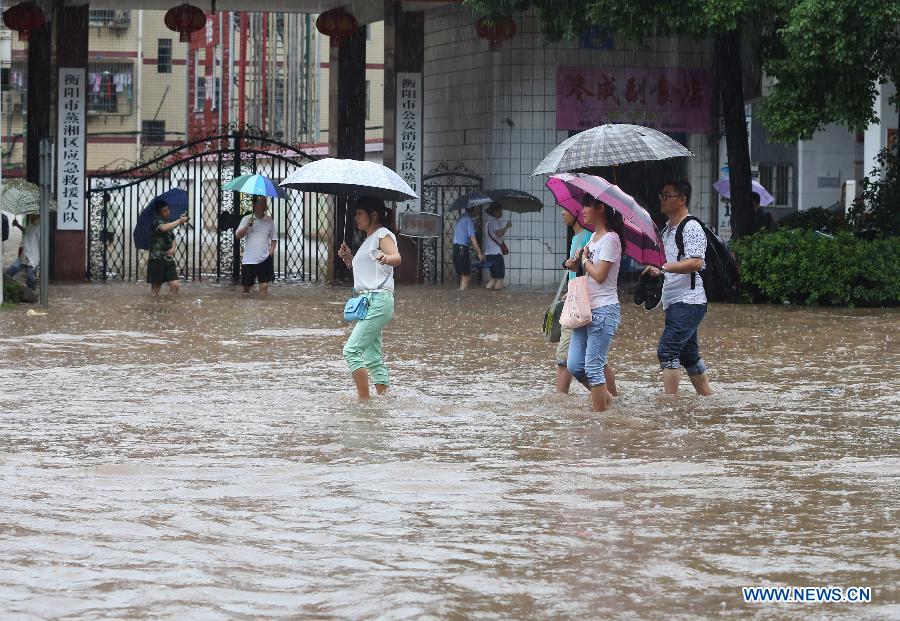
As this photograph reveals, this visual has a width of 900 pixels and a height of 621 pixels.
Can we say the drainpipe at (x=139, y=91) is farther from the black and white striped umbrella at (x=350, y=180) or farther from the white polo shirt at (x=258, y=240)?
the black and white striped umbrella at (x=350, y=180)

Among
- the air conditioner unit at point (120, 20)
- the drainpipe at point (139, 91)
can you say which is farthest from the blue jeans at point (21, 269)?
the air conditioner unit at point (120, 20)

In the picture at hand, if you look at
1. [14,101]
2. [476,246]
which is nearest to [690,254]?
[476,246]

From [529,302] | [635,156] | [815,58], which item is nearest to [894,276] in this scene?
[815,58]

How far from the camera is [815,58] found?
18.6 meters

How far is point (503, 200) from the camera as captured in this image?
23281 mm

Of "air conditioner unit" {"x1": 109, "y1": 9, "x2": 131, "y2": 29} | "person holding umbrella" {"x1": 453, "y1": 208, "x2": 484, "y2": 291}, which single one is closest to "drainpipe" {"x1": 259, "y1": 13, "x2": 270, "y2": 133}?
"air conditioner unit" {"x1": 109, "y1": 9, "x2": 131, "y2": 29}

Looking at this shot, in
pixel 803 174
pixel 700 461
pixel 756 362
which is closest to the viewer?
pixel 700 461

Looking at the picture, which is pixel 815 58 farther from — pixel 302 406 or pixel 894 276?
pixel 302 406

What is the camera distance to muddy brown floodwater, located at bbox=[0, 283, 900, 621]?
5641 millimetres

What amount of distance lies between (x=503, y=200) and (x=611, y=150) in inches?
483

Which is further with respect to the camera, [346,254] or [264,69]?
[264,69]

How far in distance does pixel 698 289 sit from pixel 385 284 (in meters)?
2.20

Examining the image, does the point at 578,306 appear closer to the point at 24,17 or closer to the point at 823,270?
the point at 823,270

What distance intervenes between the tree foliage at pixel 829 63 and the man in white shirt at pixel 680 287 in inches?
339
